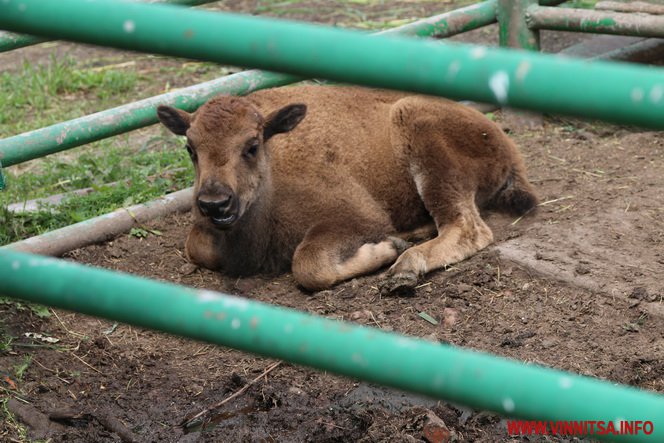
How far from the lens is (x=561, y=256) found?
6.03 metres

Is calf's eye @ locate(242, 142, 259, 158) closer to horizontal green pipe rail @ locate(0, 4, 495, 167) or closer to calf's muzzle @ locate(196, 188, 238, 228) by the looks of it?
calf's muzzle @ locate(196, 188, 238, 228)

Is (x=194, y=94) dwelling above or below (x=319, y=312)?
above

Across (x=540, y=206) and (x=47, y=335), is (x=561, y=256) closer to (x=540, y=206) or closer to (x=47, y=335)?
(x=540, y=206)

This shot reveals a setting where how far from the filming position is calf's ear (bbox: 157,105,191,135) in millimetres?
6430

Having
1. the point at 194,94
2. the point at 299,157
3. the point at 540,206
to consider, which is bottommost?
the point at 540,206

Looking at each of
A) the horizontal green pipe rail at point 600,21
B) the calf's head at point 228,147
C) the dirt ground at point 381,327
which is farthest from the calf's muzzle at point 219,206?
the horizontal green pipe rail at point 600,21

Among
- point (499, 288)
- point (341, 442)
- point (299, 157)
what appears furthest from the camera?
point (299, 157)

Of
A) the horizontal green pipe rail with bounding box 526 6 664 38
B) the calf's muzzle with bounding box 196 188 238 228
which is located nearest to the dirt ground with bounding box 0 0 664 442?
the calf's muzzle with bounding box 196 188 238 228

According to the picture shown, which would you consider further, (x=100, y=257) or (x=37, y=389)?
(x=100, y=257)

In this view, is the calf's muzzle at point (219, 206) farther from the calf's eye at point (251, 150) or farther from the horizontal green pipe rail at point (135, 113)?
the horizontal green pipe rail at point (135, 113)

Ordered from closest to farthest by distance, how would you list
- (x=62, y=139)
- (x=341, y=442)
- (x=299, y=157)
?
(x=341, y=442) → (x=62, y=139) → (x=299, y=157)

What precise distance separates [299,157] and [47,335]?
7.50ft

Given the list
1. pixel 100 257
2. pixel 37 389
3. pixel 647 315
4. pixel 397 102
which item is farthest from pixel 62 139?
pixel 647 315

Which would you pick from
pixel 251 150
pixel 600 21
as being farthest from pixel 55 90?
pixel 600 21
